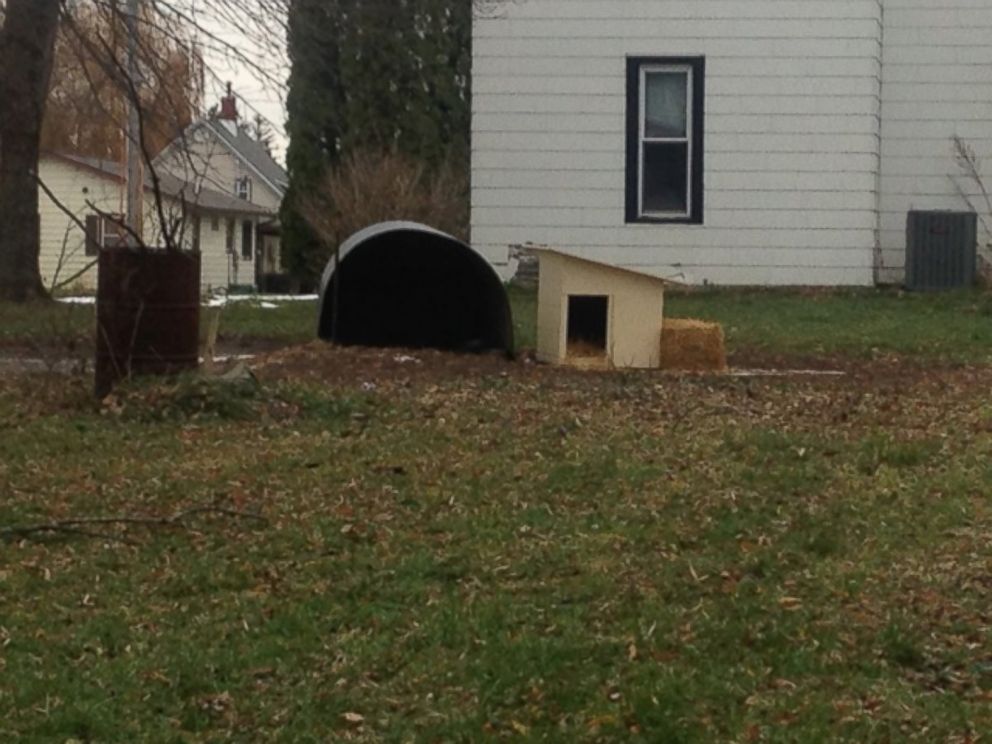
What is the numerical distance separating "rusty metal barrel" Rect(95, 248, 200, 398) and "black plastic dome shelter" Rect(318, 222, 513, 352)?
2.75m

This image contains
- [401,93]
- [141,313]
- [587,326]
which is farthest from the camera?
[401,93]

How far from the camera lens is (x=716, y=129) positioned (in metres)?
19.0

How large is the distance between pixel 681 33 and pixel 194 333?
419 inches

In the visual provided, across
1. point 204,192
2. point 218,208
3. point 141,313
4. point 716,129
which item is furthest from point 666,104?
point 218,208

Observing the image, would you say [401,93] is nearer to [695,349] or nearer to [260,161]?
[695,349]

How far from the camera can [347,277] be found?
12.6 m

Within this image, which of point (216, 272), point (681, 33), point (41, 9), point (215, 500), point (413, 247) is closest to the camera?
point (215, 500)

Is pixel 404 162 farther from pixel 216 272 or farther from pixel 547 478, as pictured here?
pixel 216 272

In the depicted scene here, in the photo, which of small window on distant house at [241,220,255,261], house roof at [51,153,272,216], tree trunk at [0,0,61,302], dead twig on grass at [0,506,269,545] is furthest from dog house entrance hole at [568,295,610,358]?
small window on distant house at [241,220,255,261]

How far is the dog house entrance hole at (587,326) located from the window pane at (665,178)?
7402mm

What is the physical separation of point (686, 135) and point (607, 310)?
313 inches

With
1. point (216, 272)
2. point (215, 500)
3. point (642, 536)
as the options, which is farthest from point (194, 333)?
point (216, 272)

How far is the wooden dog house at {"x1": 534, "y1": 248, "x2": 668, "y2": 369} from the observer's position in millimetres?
11477

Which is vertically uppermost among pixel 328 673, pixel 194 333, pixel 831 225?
pixel 831 225
